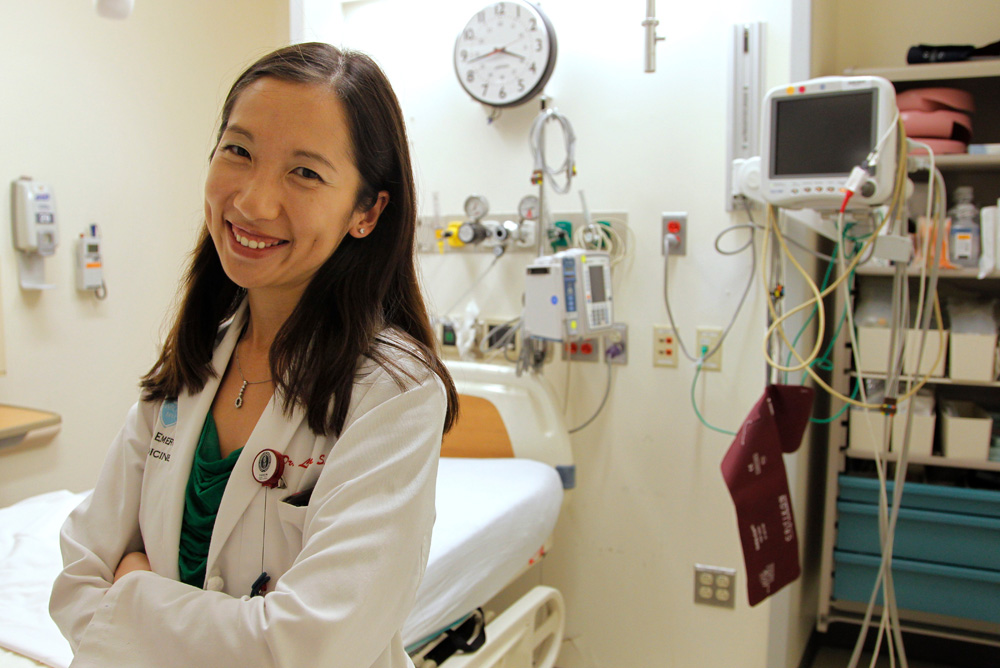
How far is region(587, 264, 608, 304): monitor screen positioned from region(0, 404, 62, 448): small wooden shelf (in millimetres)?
1777

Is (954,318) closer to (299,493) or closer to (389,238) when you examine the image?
(389,238)

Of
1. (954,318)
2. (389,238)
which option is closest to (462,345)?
(954,318)

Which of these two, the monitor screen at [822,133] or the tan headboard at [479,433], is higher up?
the monitor screen at [822,133]

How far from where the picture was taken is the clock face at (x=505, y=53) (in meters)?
2.67

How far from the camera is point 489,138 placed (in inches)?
115

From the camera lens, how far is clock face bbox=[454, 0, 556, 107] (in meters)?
2.67

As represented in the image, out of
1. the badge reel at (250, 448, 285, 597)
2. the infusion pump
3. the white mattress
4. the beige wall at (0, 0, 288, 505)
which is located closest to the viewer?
the badge reel at (250, 448, 285, 597)

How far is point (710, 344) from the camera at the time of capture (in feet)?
8.58

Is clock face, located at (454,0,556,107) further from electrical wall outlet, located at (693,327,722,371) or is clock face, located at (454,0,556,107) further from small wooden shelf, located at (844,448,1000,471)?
small wooden shelf, located at (844,448,1000,471)

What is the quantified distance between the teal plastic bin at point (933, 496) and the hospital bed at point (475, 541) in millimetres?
925

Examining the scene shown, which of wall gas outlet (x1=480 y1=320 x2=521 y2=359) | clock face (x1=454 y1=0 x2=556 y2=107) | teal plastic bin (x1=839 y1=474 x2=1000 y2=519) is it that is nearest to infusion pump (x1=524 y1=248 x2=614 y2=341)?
wall gas outlet (x1=480 y1=320 x2=521 y2=359)

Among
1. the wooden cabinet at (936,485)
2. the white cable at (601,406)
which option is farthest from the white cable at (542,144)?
the wooden cabinet at (936,485)

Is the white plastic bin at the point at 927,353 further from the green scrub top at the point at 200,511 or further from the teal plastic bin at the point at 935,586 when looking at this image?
the green scrub top at the point at 200,511

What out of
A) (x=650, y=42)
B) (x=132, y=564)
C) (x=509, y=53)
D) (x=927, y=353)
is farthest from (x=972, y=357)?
(x=132, y=564)
